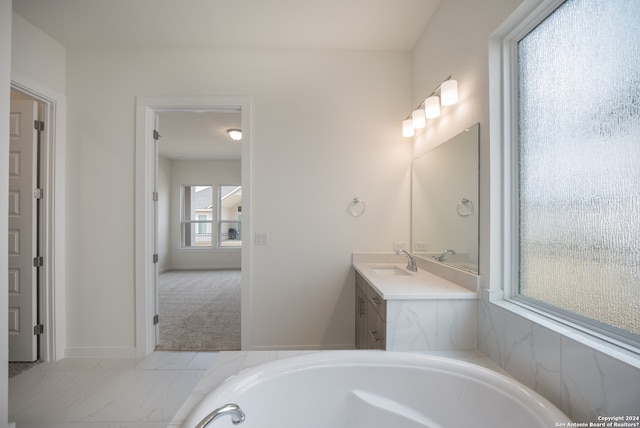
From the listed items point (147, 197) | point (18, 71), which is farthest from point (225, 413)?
point (18, 71)

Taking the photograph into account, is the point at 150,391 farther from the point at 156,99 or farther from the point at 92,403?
the point at 156,99

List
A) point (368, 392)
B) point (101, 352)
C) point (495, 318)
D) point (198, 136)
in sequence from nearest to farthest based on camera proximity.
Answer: point (368, 392)
point (495, 318)
point (101, 352)
point (198, 136)

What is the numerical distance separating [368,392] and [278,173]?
1829 millimetres

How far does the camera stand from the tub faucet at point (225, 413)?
900 mm

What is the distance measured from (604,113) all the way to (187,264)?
24.0 feet

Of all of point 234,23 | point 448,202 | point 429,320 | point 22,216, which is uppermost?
point 234,23

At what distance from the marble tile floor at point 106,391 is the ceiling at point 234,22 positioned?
8.95ft

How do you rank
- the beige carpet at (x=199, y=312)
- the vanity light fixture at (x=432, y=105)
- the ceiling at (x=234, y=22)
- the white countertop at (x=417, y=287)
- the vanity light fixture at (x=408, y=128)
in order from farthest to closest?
the beige carpet at (x=199, y=312)
the vanity light fixture at (x=408, y=128)
the ceiling at (x=234, y=22)
the vanity light fixture at (x=432, y=105)
the white countertop at (x=417, y=287)

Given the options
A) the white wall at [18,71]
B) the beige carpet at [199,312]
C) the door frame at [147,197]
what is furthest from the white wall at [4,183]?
the beige carpet at [199,312]

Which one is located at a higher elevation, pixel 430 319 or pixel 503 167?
pixel 503 167

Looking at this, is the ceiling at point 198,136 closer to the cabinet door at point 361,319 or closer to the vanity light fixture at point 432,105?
the vanity light fixture at point 432,105

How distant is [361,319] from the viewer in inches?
91.9

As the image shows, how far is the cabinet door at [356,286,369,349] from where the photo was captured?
2.19m

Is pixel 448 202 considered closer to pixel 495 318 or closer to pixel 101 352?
pixel 495 318
